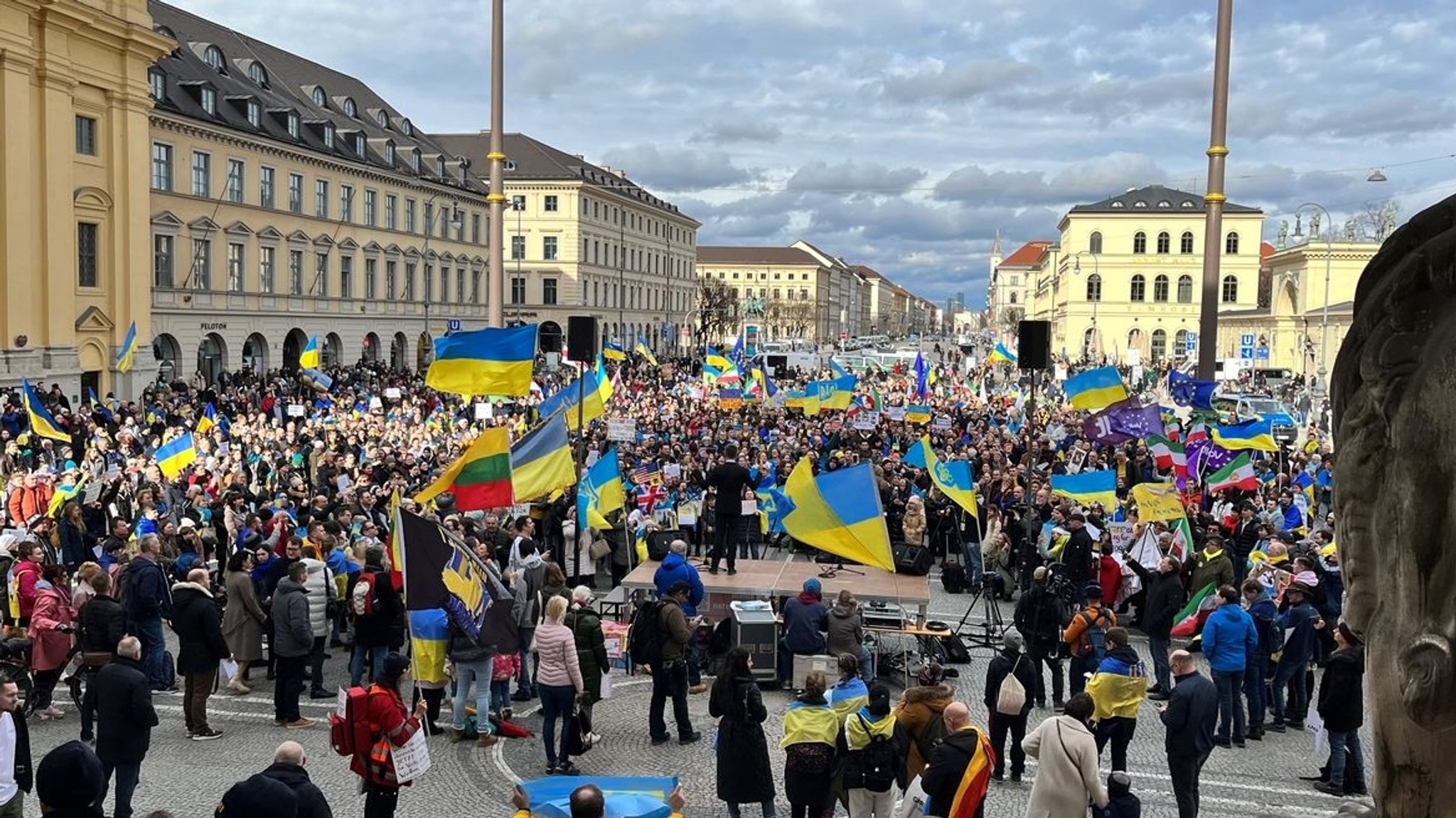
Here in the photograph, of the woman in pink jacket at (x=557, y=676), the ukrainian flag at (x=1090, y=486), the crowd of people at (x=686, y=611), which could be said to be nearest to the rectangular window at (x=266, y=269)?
the crowd of people at (x=686, y=611)

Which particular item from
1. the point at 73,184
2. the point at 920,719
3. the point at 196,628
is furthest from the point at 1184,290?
the point at 196,628

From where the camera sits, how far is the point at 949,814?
7.23 m

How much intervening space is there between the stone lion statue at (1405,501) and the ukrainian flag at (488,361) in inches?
523

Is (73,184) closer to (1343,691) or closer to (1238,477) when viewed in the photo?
(1238,477)

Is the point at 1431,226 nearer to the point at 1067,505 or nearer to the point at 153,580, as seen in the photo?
the point at 153,580

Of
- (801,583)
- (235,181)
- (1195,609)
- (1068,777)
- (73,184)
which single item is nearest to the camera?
(1068,777)

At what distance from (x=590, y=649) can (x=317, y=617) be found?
318 centimetres

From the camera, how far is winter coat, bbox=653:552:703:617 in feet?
40.3

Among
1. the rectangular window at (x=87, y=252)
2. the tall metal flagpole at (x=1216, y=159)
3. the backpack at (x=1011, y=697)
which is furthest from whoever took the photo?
the rectangular window at (x=87, y=252)

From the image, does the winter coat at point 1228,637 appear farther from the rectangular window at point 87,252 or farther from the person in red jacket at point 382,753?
the rectangular window at point 87,252

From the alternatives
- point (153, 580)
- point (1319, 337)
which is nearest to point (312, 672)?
point (153, 580)

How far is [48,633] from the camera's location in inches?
424

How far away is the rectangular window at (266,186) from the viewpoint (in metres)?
52.1

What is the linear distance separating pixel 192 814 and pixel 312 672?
328 cm
